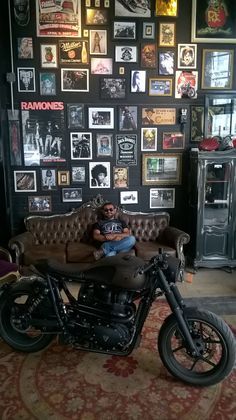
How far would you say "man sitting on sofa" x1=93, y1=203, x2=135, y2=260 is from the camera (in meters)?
4.50

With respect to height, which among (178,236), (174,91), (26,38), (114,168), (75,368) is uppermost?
(26,38)

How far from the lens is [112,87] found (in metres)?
4.98

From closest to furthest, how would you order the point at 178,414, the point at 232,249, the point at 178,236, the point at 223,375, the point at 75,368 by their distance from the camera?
the point at 178,414
the point at 223,375
the point at 75,368
the point at 178,236
the point at 232,249

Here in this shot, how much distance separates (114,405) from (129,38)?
4514mm

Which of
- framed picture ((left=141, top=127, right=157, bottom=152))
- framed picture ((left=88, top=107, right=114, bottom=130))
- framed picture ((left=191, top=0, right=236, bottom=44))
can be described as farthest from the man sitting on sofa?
framed picture ((left=191, top=0, right=236, bottom=44))

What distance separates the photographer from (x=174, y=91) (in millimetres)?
5059

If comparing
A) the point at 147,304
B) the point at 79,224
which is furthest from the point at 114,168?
the point at 147,304

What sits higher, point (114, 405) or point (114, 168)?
point (114, 168)

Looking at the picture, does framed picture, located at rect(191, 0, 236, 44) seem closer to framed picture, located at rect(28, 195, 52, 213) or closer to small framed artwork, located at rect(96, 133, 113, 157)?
small framed artwork, located at rect(96, 133, 113, 157)

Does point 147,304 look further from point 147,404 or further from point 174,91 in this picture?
point 174,91

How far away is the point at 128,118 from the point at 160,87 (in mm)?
639

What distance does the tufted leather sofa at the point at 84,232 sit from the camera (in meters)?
4.58

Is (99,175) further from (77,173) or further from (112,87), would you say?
(112,87)

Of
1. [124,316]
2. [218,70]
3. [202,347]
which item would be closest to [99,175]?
[218,70]
